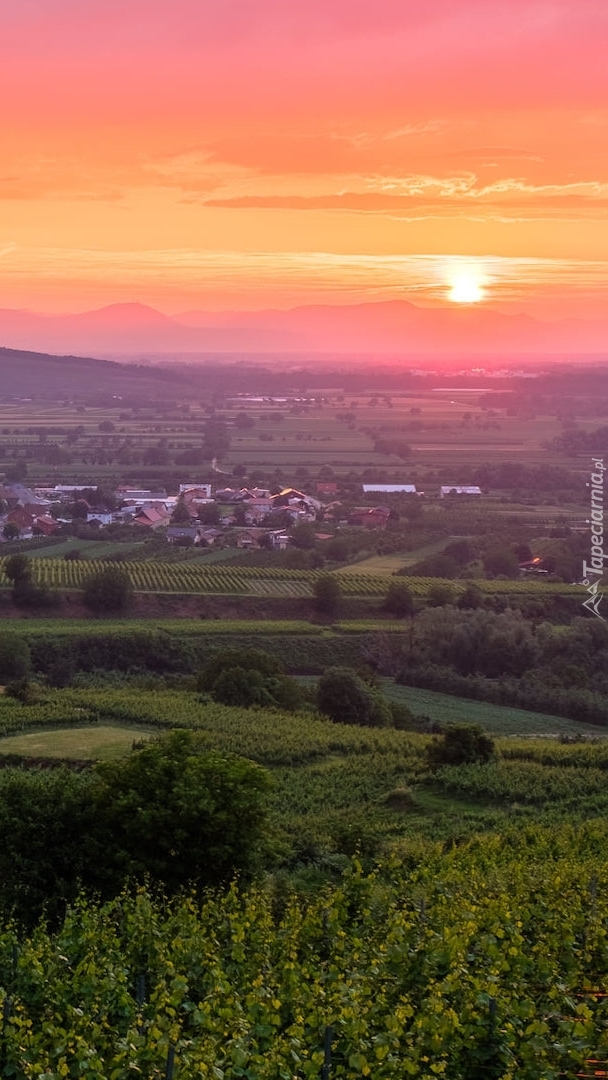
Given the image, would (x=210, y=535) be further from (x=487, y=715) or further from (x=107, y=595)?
(x=487, y=715)

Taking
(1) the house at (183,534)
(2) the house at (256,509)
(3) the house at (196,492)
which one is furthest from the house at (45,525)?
(3) the house at (196,492)

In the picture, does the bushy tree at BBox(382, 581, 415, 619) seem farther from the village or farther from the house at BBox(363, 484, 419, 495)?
the house at BBox(363, 484, 419, 495)

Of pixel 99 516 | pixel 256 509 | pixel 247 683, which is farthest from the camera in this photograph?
pixel 256 509

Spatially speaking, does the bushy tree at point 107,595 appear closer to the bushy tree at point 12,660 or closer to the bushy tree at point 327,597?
the bushy tree at point 327,597

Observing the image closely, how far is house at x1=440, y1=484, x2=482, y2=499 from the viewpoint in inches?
3782

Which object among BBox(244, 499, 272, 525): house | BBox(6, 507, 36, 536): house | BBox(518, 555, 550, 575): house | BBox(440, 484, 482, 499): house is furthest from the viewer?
BBox(440, 484, 482, 499): house

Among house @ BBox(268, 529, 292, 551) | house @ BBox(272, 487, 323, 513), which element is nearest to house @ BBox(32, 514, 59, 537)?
house @ BBox(268, 529, 292, 551)

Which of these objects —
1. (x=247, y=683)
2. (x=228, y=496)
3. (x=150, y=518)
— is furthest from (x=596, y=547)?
(x=247, y=683)

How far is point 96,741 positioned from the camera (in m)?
31.2

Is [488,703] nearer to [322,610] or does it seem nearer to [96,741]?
[322,610]

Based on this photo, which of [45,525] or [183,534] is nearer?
[183,534]

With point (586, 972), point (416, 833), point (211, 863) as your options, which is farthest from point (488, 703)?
point (586, 972)

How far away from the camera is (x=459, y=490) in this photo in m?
97.7

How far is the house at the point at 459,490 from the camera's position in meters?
96.1
